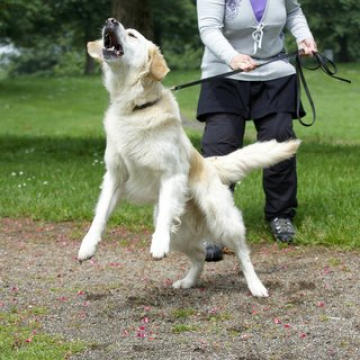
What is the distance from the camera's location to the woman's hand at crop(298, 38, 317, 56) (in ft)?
20.1

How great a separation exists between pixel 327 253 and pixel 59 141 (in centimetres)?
898

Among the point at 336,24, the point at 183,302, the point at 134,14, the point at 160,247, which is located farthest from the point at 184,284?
Result: the point at 336,24

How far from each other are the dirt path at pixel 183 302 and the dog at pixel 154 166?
0.35 meters

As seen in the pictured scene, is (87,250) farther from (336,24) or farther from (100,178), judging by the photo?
(336,24)

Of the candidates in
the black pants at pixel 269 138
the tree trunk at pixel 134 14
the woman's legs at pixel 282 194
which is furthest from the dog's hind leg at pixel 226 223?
the tree trunk at pixel 134 14

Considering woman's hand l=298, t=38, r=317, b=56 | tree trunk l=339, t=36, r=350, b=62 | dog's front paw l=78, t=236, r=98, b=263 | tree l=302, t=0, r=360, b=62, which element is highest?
woman's hand l=298, t=38, r=317, b=56

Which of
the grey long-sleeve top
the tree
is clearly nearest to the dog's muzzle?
the grey long-sleeve top

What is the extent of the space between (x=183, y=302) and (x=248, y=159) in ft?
3.71

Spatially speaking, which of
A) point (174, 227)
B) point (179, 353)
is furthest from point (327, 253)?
point (179, 353)

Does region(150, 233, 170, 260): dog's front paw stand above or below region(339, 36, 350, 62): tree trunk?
above

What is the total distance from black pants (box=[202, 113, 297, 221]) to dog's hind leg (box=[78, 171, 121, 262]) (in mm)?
1241

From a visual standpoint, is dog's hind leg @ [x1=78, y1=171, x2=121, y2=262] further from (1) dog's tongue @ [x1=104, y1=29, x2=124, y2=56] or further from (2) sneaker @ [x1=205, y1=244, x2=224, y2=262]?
(2) sneaker @ [x1=205, y1=244, x2=224, y2=262]

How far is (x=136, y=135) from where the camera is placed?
5.03 m

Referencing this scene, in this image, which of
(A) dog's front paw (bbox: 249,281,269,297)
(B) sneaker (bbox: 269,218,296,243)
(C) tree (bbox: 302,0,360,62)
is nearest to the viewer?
(A) dog's front paw (bbox: 249,281,269,297)
